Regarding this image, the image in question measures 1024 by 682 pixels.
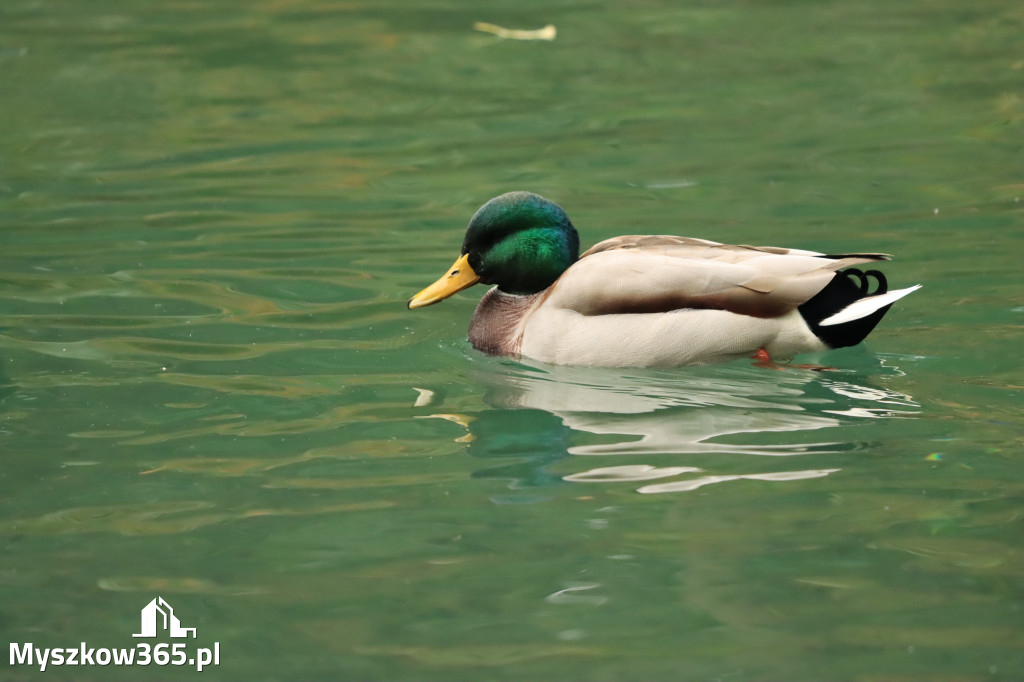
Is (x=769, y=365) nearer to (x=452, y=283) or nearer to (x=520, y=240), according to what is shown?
(x=520, y=240)

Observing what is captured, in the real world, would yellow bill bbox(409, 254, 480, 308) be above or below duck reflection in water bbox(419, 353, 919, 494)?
above

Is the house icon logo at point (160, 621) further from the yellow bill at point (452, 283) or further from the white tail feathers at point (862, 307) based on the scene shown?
the white tail feathers at point (862, 307)

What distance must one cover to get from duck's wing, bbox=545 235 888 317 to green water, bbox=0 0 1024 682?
1.18 feet

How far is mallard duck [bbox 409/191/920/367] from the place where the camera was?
23.5 ft

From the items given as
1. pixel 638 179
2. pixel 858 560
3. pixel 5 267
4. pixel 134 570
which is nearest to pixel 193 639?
pixel 134 570

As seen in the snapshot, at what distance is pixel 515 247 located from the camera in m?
7.75

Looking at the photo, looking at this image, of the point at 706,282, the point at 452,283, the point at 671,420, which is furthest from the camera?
the point at 452,283

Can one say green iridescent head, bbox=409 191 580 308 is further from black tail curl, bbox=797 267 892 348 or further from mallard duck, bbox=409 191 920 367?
black tail curl, bbox=797 267 892 348

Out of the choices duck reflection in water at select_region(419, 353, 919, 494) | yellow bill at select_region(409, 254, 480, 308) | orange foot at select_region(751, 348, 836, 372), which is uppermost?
yellow bill at select_region(409, 254, 480, 308)

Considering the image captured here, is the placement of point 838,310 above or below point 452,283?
below

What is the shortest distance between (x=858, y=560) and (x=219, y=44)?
37.9 feet

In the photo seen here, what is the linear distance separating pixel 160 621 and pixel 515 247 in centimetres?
331

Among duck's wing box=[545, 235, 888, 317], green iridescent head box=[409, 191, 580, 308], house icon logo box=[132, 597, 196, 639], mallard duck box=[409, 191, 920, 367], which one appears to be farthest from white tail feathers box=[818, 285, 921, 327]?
house icon logo box=[132, 597, 196, 639]

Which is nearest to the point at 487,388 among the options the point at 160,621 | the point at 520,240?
the point at 520,240
